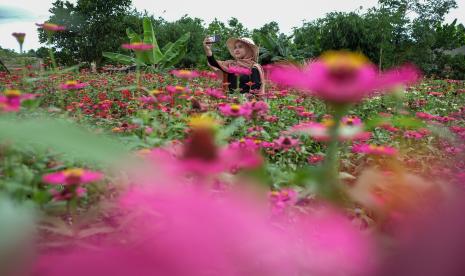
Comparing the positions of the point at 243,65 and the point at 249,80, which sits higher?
the point at 243,65

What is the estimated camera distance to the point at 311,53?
11.5 m

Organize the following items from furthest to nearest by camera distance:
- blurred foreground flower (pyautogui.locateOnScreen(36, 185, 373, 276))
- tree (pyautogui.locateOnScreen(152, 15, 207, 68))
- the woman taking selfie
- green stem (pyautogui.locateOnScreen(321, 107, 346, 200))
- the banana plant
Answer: tree (pyautogui.locateOnScreen(152, 15, 207, 68)), the banana plant, the woman taking selfie, green stem (pyautogui.locateOnScreen(321, 107, 346, 200)), blurred foreground flower (pyautogui.locateOnScreen(36, 185, 373, 276))

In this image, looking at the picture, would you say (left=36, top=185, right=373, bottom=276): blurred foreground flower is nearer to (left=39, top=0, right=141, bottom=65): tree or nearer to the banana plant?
the banana plant

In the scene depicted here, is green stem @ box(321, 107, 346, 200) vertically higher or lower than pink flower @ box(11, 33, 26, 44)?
lower

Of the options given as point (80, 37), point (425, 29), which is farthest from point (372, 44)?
point (80, 37)

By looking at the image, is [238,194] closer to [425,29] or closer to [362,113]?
[362,113]

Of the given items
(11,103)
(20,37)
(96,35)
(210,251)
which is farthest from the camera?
(96,35)

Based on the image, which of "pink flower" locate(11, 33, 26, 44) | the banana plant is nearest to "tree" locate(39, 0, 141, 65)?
the banana plant

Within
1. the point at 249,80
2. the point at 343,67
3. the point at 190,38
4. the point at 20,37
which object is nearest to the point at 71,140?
the point at 343,67

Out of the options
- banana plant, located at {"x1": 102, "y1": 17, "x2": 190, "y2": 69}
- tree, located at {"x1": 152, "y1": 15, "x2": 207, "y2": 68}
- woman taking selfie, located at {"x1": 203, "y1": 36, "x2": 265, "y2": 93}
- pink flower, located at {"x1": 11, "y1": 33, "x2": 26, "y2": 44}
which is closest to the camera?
pink flower, located at {"x1": 11, "y1": 33, "x2": 26, "y2": 44}

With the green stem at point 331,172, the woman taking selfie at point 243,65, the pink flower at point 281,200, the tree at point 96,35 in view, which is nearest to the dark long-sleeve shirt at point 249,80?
the woman taking selfie at point 243,65

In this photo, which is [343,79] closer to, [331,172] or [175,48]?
[331,172]

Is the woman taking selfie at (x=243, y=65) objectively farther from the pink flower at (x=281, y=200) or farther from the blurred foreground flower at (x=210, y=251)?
the blurred foreground flower at (x=210, y=251)

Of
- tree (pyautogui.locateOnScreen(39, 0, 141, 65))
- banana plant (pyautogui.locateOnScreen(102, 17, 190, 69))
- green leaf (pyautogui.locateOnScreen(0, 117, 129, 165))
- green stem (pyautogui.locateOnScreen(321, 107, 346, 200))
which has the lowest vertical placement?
green stem (pyautogui.locateOnScreen(321, 107, 346, 200))
